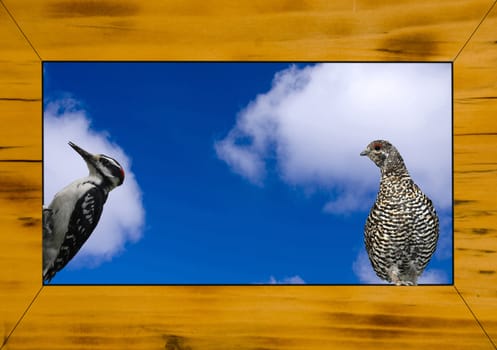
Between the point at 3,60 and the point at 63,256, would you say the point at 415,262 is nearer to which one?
the point at 63,256

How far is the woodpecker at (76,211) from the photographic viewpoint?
1.70 m

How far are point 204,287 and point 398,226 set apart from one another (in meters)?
0.56

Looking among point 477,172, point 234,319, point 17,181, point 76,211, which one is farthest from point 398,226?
point 17,181

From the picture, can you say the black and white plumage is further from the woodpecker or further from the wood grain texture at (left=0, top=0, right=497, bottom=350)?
the woodpecker

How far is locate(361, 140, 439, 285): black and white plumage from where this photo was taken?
171cm

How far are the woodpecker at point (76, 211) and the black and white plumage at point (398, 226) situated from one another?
71cm

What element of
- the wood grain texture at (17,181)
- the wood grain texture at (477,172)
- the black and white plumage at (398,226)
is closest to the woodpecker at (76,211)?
the wood grain texture at (17,181)

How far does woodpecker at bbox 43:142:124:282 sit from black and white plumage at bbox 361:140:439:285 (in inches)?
27.9

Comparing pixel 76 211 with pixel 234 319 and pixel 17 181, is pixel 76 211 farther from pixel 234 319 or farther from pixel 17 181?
pixel 234 319

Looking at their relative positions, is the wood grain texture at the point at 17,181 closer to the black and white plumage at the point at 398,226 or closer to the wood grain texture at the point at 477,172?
the black and white plumage at the point at 398,226

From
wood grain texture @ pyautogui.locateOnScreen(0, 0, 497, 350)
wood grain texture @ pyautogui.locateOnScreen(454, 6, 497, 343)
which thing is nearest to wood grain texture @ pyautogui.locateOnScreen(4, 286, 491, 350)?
wood grain texture @ pyautogui.locateOnScreen(0, 0, 497, 350)

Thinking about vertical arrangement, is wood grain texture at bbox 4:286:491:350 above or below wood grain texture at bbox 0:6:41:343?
below

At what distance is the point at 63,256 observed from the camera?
5.59 ft

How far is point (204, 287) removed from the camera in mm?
1697
